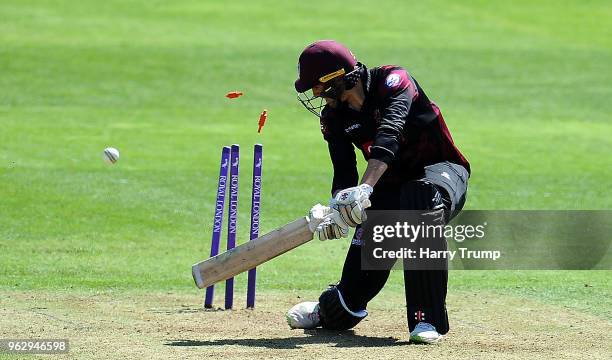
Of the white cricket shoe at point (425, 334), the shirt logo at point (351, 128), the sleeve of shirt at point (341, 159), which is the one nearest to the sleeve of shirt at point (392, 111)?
the shirt logo at point (351, 128)

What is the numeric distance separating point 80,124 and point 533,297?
10.5 meters

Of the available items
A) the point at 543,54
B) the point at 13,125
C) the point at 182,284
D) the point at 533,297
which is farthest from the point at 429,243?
the point at 543,54

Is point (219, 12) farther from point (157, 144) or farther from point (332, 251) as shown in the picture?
point (332, 251)

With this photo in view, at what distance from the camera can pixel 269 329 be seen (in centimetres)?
727

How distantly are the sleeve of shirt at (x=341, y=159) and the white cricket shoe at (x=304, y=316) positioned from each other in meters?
0.80

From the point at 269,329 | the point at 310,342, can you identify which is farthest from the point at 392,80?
the point at 269,329

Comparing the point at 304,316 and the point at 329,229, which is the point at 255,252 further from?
the point at 304,316

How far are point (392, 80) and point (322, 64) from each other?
1.36ft

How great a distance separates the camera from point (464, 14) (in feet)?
99.8

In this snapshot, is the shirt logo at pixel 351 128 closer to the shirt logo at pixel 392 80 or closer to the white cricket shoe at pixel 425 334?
the shirt logo at pixel 392 80

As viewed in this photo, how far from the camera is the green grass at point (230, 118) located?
10.2 metres

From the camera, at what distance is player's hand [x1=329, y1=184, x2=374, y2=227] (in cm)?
622

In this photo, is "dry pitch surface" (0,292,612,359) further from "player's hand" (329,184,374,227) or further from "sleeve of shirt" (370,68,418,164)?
"sleeve of shirt" (370,68,418,164)

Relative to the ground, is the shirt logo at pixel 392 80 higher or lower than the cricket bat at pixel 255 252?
higher
